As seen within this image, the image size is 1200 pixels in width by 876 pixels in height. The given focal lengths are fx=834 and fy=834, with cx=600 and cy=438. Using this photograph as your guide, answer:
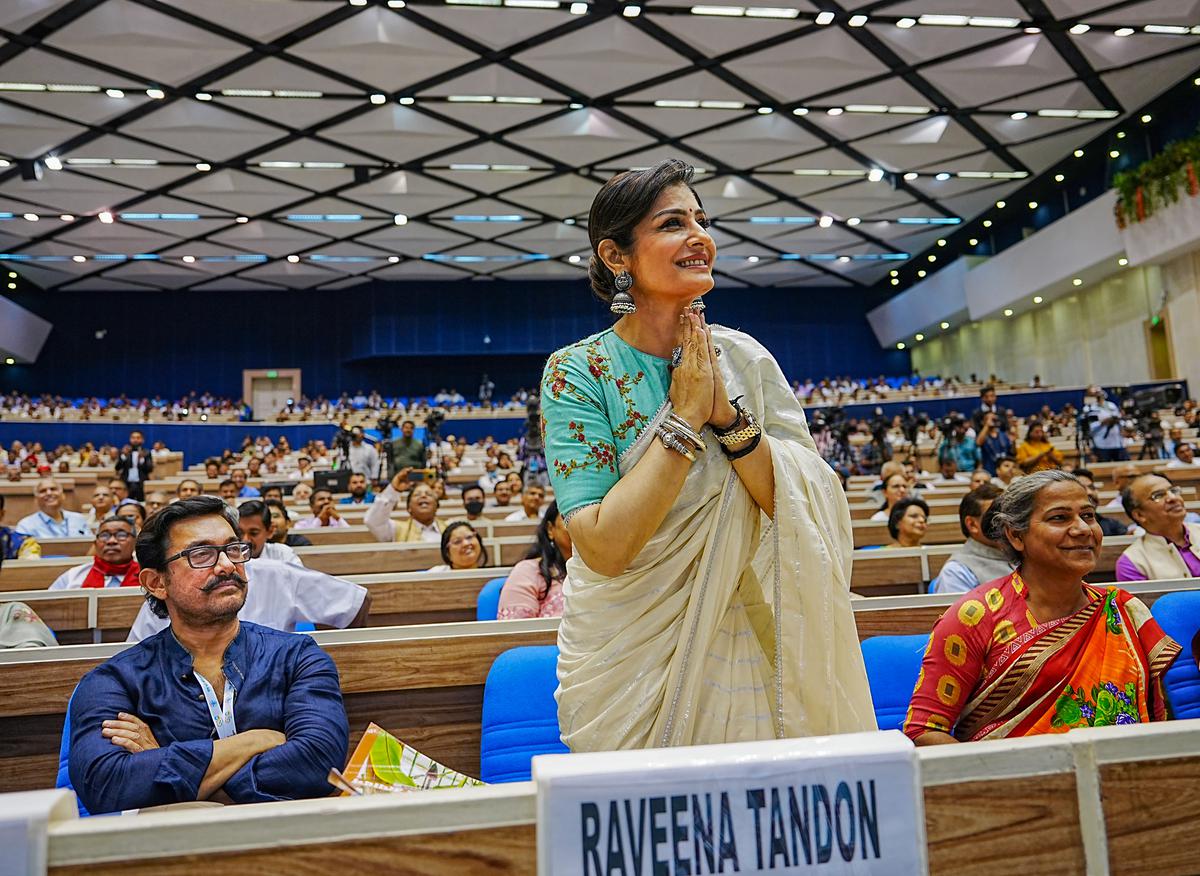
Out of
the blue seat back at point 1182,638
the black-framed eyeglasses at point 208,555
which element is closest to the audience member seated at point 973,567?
the blue seat back at point 1182,638

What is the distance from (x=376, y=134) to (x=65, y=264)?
33.9 feet

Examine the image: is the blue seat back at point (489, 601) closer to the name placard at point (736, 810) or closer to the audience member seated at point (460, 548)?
the audience member seated at point (460, 548)

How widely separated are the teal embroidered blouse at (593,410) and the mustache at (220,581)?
0.87m

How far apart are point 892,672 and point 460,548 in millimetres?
2161

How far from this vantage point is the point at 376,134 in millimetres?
11727

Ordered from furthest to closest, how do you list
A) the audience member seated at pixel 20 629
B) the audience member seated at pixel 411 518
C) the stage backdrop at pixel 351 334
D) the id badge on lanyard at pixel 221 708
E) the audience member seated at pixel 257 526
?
the stage backdrop at pixel 351 334, the audience member seated at pixel 411 518, the audience member seated at pixel 257 526, the audience member seated at pixel 20 629, the id badge on lanyard at pixel 221 708

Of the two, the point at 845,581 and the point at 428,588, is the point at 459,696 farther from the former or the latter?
the point at 428,588

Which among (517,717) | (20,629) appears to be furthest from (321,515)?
(517,717)

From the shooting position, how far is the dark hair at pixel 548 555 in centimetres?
Result: 261

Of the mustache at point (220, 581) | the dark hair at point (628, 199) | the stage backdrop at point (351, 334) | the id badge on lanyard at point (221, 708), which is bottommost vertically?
the id badge on lanyard at point (221, 708)

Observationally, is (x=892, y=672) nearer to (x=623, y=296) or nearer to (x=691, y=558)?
(x=691, y=558)

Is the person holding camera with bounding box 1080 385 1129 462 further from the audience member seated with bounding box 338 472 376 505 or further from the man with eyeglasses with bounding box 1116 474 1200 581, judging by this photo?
the audience member seated with bounding box 338 472 376 505

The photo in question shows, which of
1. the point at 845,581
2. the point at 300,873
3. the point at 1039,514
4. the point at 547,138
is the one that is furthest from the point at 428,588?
the point at 547,138

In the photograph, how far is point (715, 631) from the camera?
3.18 ft
